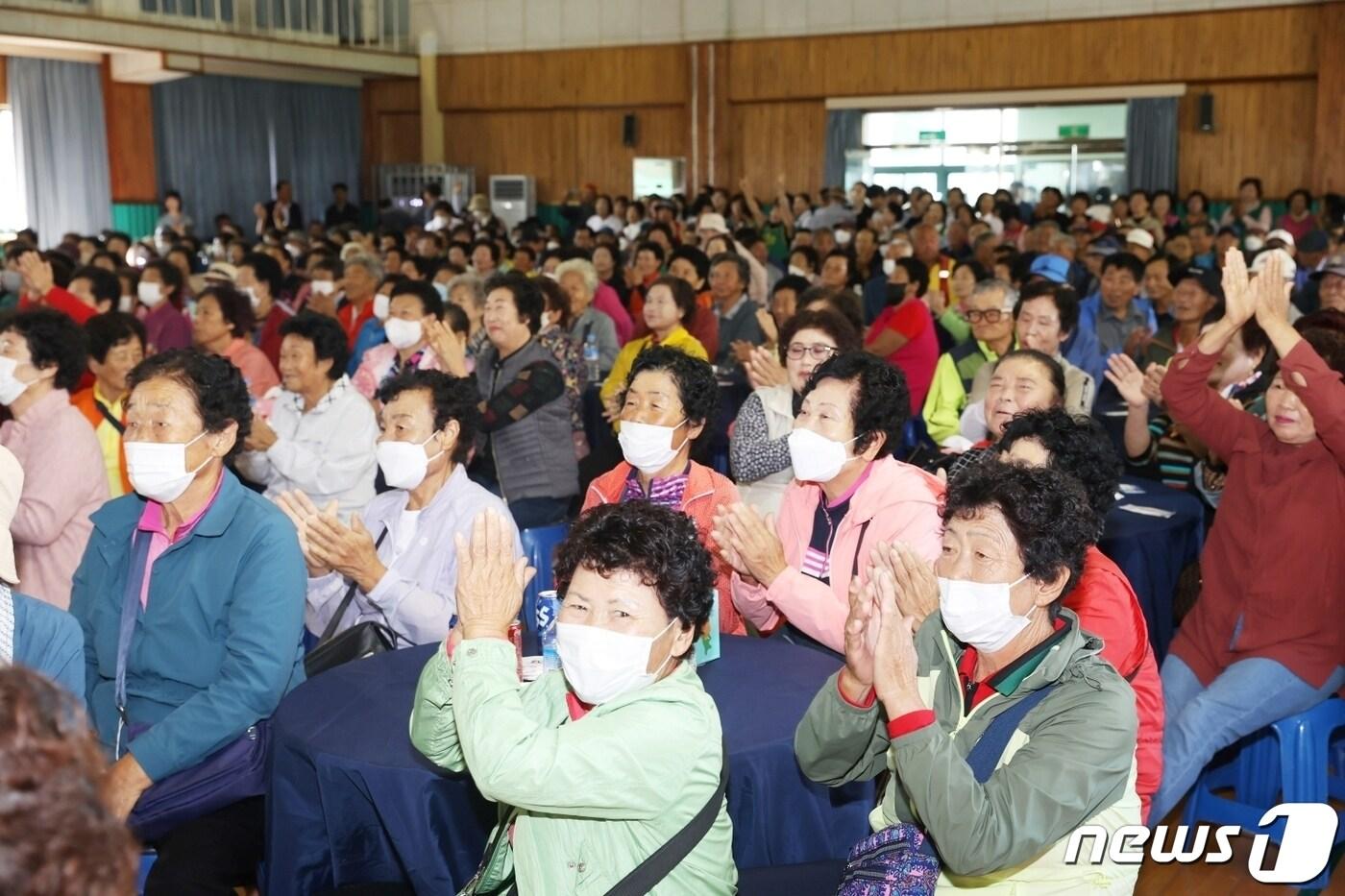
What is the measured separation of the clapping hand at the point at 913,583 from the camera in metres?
2.58

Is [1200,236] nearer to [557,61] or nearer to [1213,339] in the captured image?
[1213,339]

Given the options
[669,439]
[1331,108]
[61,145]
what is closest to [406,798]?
[669,439]

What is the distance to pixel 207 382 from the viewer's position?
3.11m

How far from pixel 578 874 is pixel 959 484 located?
93cm

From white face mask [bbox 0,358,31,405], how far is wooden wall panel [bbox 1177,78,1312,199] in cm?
1317

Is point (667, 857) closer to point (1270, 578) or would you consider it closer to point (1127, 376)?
point (1270, 578)

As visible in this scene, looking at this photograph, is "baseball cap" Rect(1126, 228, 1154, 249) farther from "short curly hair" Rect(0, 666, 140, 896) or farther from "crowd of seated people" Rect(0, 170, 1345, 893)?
"short curly hair" Rect(0, 666, 140, 896)

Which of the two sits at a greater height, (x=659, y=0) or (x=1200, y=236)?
(x=659, y=0)

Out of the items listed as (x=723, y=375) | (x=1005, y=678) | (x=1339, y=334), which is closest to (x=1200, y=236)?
(x=723, y=375)

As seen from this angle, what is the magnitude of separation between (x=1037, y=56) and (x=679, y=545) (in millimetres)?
14001

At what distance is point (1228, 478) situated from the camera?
3.70 m

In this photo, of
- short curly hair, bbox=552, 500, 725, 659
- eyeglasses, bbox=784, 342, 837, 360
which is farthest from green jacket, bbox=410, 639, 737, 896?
eyeglasses, bbox=784, 342, 837, 360

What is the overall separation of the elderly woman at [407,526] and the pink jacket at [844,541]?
69 cm

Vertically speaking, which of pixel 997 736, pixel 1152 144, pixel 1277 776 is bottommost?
pixel 1277 776
